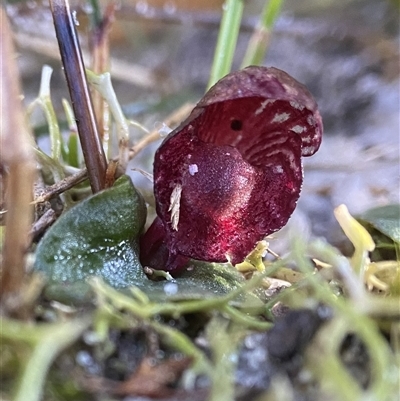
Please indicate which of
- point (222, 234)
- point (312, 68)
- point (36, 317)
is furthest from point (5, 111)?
point (312, 68)

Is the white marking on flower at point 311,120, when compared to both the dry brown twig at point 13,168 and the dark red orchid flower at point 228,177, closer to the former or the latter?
the dark red orchid flower at point 228,177

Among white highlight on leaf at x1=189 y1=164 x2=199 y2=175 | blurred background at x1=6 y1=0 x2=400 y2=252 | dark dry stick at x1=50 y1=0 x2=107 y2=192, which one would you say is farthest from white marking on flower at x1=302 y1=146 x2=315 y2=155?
blurred background at x1=6 y1=0 x2=400 y2=252

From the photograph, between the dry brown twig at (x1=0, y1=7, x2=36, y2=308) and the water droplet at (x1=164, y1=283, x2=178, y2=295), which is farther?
the water droplet at (x1=164, y1=283, x2=178, y2=295)

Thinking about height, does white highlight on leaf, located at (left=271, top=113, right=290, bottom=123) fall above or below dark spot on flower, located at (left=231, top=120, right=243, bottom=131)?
above

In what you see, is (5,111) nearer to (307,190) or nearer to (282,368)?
(282,368)

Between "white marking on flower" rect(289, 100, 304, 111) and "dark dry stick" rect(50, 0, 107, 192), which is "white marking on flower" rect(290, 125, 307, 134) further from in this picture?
"dark dry stick" rect(50, 0, 107, 192)

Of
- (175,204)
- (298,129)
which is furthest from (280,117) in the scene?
(175,204)

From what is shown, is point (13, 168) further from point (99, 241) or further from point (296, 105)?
point (296, 105)
